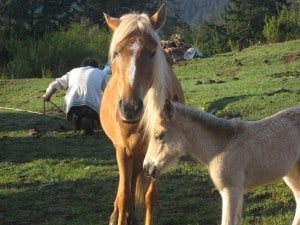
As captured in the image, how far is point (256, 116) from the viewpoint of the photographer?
9.58 m

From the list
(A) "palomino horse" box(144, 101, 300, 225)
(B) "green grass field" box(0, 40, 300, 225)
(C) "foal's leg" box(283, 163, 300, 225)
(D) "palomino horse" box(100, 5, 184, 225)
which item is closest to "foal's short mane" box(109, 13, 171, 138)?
(D) "palomino horse" box(100, 5, 184, 225)

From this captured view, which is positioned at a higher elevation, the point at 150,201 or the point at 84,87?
the point at 84,87

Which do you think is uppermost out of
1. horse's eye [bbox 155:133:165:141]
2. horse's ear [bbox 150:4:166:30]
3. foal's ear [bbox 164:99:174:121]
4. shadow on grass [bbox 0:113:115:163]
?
horse's ear [bbox 150:4:166:30]

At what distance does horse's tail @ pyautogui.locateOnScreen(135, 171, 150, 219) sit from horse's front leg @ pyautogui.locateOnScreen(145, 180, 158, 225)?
0.51 feet

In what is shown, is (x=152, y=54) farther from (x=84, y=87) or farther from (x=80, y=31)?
(x=80, y=31)

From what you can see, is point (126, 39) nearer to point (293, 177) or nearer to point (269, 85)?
point (293, 177)

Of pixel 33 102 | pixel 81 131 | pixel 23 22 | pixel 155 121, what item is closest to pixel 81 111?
pixel 81 131

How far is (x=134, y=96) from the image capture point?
424 centimetres

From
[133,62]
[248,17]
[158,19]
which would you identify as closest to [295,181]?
[133,62]

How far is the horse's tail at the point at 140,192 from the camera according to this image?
5.70 m

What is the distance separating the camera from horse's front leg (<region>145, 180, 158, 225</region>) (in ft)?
17.9

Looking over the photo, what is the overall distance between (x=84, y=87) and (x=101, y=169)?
2441 mm

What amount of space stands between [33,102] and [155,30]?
9.27m

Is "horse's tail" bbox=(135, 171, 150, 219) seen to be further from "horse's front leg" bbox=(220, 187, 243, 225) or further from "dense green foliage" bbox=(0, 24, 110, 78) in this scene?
"dense green foliage" bbox=(0, 24, 110, 78)
